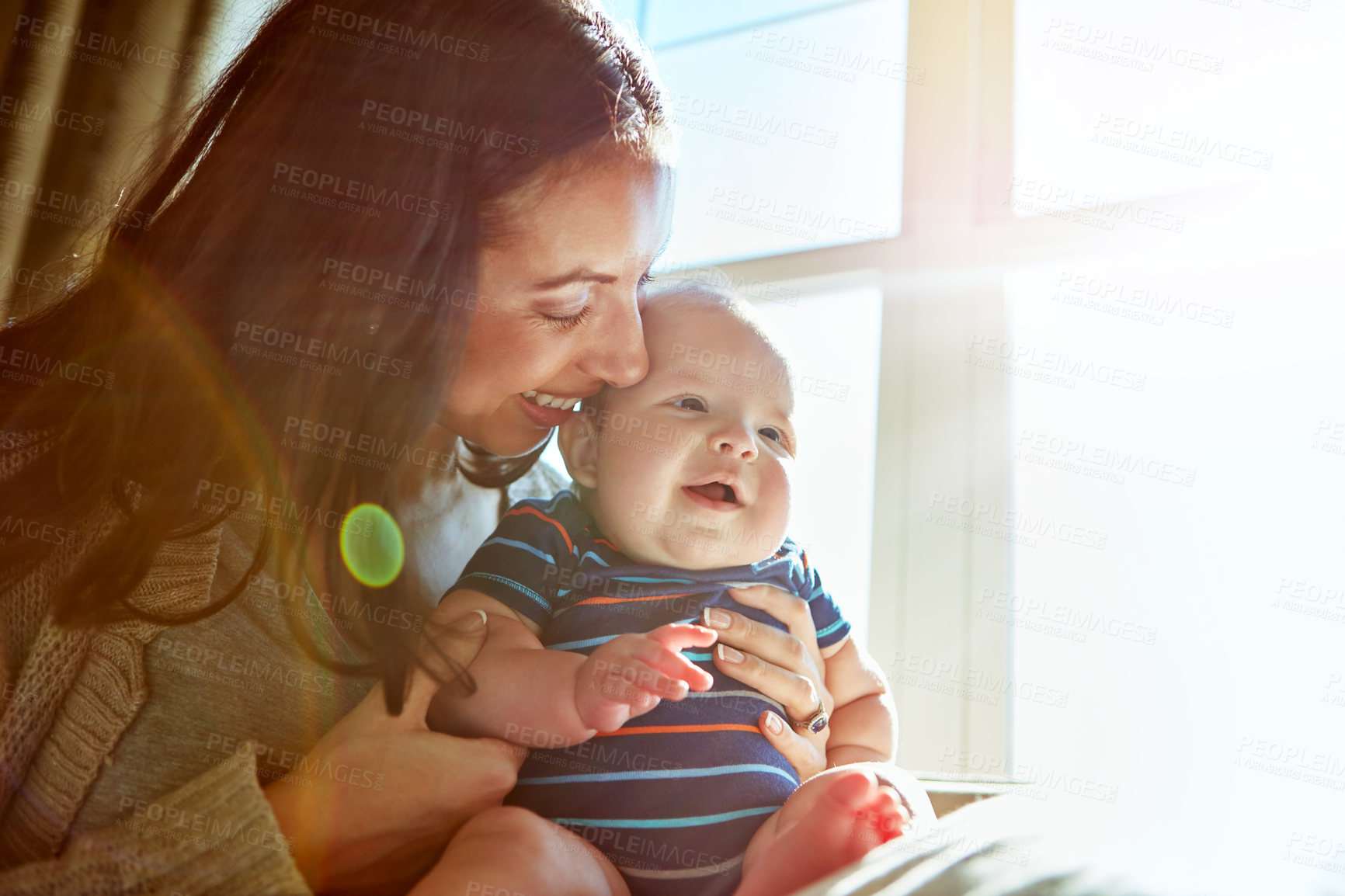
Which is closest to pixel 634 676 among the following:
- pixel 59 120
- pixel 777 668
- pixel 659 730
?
pixel 659 730

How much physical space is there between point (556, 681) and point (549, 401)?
0.48 metres

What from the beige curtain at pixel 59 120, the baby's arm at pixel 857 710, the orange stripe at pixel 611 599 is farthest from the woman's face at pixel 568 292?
the beige curtain at pixel 59 120

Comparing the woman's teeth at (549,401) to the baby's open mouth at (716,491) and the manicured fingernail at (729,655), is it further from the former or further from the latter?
the manicured fingernail at (729,655)

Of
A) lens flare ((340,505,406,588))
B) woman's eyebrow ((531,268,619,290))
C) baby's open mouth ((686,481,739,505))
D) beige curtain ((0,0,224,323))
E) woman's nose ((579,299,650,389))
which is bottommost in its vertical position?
lens flare ((340,505,406,588))

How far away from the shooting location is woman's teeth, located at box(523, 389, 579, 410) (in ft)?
4.00

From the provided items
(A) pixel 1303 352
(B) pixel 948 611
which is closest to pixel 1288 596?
(A) pixel 1303 352

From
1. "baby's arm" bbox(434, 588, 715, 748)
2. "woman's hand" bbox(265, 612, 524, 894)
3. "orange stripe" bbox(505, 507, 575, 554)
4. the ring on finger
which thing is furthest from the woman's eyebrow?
the ring on finger

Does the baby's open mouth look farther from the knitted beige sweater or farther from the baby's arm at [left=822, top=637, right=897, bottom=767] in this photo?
the knitted beige sweater

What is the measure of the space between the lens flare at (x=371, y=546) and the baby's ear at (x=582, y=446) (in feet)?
0.88

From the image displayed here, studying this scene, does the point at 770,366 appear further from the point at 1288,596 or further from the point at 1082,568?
the point at 1288,596

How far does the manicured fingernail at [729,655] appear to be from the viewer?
Answer: 3.29 feet

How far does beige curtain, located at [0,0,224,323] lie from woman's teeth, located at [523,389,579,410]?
5.74 feet

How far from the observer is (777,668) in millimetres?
1036

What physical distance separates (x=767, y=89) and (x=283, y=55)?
5.14ft
